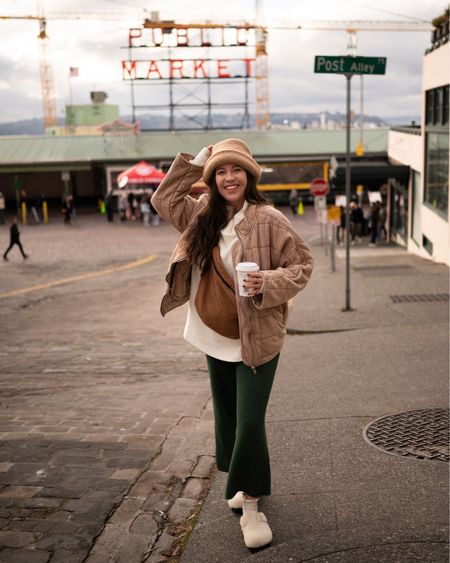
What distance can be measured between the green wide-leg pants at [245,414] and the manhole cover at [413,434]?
151 centimetres

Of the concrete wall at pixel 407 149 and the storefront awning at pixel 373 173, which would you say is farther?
the storefront awning at pixel 373 173

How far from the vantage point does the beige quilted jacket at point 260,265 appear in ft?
12.6

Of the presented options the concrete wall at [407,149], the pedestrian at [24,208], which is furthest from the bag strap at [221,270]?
the pedestrian at [24,208]

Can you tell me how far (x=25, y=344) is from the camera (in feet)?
37.2

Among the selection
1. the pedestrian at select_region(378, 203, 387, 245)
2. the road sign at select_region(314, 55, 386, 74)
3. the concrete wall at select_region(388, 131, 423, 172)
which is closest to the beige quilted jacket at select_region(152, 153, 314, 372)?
the road sign at select_region(314, 55, 386, 74)

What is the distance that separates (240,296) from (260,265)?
0.73 feet

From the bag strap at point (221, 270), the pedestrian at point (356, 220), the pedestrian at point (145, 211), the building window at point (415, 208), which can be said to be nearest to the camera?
the bag strap at point (221, 270)

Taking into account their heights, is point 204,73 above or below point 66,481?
above

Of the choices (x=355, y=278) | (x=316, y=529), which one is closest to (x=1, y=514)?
(x=316, y=529)

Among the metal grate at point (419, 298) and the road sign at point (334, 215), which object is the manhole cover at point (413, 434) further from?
the road sign at point (334, 215)

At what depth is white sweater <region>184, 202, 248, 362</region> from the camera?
3.99 meters

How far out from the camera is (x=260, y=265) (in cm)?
394

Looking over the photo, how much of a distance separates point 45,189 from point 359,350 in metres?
42.6

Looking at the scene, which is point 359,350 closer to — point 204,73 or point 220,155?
point 220,155
